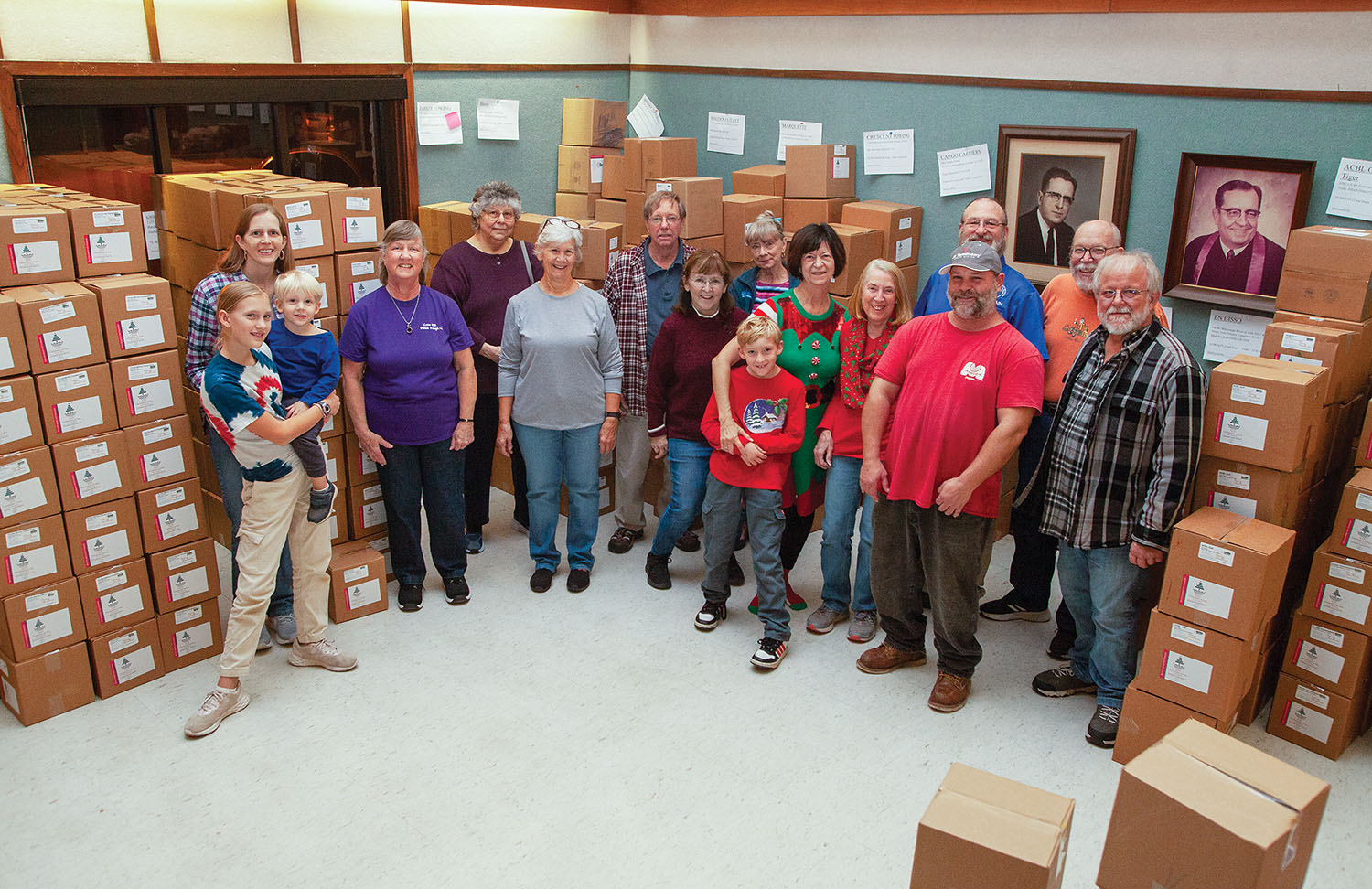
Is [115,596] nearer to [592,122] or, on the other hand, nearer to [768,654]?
[768,654]

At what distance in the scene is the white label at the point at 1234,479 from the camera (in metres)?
3.12

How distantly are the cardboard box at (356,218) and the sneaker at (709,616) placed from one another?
196 cm

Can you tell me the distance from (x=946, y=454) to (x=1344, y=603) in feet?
4.32

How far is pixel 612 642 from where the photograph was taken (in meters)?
3.89

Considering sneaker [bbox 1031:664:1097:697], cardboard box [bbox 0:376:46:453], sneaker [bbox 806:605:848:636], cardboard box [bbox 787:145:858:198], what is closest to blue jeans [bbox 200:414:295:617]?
cardboard box [bbox 0:376:46:453]

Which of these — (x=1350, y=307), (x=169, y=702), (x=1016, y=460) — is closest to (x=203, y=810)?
(x=169, y=702)

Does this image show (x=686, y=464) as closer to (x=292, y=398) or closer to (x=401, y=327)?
(x=401, y=327)

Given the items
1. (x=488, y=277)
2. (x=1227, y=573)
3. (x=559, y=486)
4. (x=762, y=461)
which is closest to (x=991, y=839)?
(x=1227, y=573)

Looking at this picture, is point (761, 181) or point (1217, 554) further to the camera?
point (761, 181)

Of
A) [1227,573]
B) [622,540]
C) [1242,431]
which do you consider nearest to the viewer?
[1227,573]

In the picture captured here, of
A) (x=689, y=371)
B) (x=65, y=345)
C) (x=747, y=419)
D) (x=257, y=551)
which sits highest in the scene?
(x=65, y=345)

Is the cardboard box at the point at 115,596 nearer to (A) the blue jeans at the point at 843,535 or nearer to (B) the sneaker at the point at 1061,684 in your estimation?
(A) the blue jeans at the point at 843,535

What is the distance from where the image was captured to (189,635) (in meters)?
3.69

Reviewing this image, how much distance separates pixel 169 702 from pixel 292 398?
1.12 metres
